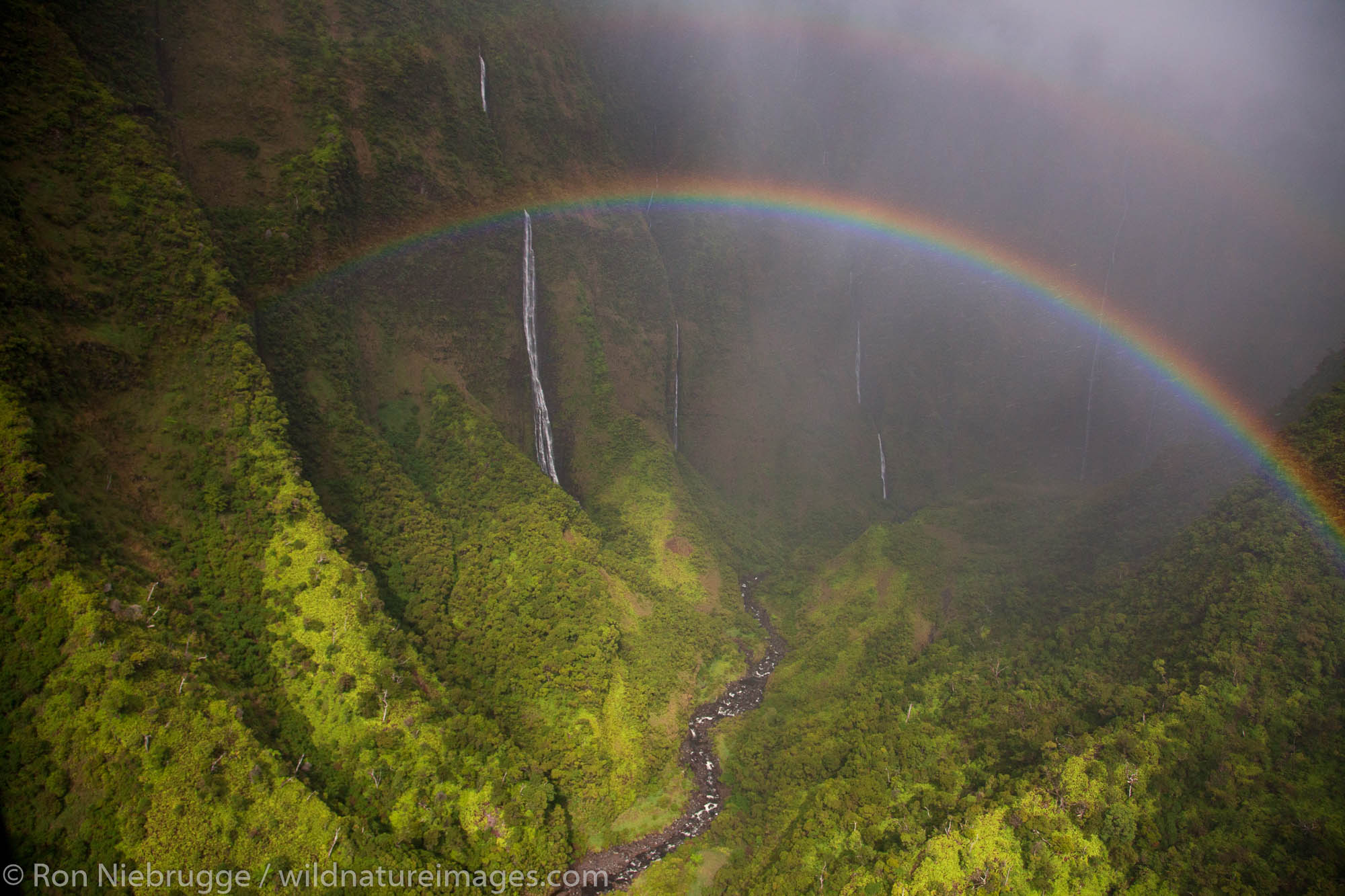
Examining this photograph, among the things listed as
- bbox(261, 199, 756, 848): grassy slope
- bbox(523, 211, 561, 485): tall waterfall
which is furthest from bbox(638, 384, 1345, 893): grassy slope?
bbox(523, 211, 561, 485): tall waterfall

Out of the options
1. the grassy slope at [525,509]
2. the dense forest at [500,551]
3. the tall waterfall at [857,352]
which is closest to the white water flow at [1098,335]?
the dense forest at [500,551]

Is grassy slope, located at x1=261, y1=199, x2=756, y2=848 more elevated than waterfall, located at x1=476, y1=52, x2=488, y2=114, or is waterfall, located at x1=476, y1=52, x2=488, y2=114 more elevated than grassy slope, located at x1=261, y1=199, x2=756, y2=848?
waterfall, located at x1=476, y1=52, x2=488, y2=114

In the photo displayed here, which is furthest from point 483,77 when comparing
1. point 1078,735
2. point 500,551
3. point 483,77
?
point 1078,735

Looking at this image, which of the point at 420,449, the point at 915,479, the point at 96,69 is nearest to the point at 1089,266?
the point at 915,479

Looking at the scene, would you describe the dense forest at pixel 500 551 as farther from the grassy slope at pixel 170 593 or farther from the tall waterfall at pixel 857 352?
the tall waterfall at pixel 857 352

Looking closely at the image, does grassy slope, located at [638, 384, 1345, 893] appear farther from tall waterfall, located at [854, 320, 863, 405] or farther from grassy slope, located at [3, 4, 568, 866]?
tall waterfall, located at [854, 320, 863, 405]

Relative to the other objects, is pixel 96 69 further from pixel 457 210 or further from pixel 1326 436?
pixel 1326 436
